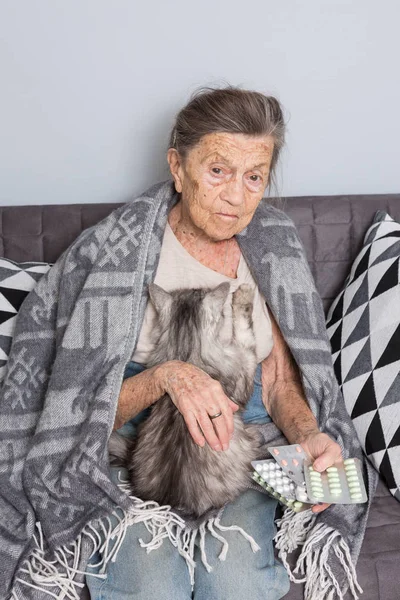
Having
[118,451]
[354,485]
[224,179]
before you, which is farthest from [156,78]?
[354,485]

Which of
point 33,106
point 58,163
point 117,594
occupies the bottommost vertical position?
point 117,594

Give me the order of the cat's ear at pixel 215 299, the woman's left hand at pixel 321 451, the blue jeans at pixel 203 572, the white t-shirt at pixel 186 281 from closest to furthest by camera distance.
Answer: the blue jeans at pixel 203 572, the woman's left hand at pixel 321 451, the cat's ear at pixel 215 299, the white t-shirt at pixel 186 281

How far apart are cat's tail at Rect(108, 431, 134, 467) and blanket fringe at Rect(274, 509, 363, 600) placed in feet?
1.33

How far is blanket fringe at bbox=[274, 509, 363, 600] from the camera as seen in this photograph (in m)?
1.56

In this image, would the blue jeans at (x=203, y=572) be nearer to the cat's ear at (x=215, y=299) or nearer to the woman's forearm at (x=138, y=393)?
the woman's forearm at (x=138, y=393)

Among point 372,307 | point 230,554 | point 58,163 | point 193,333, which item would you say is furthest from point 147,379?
point 58,163

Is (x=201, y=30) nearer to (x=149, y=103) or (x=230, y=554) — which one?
(x=149, y=103)

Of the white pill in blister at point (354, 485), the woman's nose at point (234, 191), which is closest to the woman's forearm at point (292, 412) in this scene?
the white pill in blister at point (354, 485)

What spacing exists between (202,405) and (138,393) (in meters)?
0.19

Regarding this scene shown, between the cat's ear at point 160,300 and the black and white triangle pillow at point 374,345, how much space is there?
0.56 m

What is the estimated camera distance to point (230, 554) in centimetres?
154

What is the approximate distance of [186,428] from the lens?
1630 mm

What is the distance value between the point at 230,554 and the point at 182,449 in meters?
0.24

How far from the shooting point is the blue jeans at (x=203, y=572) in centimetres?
149
